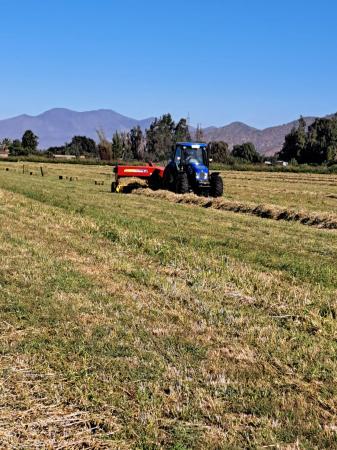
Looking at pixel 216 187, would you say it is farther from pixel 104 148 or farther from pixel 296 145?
pixel 296 145

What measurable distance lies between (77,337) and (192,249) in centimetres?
443

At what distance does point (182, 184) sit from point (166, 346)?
16123 mm

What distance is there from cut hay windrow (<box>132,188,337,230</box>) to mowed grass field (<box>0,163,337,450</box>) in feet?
16.7

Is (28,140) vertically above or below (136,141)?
above

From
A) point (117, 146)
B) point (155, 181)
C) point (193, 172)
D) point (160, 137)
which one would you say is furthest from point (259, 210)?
point (160, 137)

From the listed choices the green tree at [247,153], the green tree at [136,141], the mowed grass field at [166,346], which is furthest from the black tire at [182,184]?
the green tree at [136,141]

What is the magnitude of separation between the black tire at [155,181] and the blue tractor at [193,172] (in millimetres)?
1465

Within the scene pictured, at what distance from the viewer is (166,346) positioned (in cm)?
466

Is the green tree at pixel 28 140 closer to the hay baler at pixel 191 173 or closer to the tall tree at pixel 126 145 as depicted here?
the tall tree at pixel 126 145

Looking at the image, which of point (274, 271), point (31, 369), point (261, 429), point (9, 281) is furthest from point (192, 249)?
point (261, 429)

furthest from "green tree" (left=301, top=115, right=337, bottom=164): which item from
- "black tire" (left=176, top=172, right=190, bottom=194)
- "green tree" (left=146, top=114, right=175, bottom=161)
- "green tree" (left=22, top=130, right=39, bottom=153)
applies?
"black tire" (left=176, top=172, right=190, bottom=194)

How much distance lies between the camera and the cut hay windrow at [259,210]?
14397 millimetres

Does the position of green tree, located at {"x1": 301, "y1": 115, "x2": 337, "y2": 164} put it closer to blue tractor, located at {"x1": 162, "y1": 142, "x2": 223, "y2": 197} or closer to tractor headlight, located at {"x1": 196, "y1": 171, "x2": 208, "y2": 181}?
blue tractor, located at {"x1": 162, "y1": 142, "x2": 223, "y2": 197}

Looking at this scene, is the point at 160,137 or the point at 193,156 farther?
the point at 160,137
